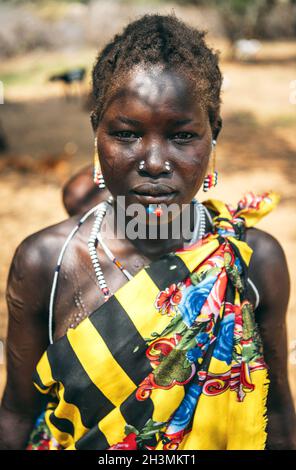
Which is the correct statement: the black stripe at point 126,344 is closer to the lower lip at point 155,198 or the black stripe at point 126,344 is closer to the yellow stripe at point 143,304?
the yellow stripe at point 143,304

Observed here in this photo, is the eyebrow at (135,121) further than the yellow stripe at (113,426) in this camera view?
No

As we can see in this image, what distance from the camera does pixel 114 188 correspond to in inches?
57.1

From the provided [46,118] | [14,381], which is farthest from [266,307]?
[46,118]

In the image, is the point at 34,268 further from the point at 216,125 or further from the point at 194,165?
the point at 216,125

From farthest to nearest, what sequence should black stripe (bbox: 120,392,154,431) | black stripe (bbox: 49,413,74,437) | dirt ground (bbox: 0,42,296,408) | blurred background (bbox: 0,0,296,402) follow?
blurred background (bbox: 0,0,296,402), dirt ground (bbox: 0,42,296,408), black stripe (bbox: 49,413,74,437), black stripe (bbox: 120,392,154,431)

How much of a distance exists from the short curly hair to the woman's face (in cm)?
4

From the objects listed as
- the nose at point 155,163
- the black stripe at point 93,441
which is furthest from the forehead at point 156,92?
the black stripe at point 93,441

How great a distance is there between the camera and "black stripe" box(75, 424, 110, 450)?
4.83ft

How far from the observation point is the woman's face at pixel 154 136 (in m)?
1.33

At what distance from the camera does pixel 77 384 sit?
146cm

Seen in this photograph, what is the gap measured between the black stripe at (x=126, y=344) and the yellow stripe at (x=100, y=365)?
0.01 meters

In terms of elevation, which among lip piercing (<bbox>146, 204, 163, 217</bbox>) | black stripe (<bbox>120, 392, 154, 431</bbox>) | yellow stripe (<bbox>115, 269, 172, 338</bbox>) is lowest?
black stripe (<bbox>120, 392, 154, 431</bbox>)

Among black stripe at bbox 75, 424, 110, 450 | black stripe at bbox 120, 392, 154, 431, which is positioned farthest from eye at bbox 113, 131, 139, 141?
black stripe at bbox 75, 424, 110, 450

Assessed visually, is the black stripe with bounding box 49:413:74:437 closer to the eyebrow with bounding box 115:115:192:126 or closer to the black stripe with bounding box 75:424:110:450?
the black stripe with bounding box 75:424:110:450
